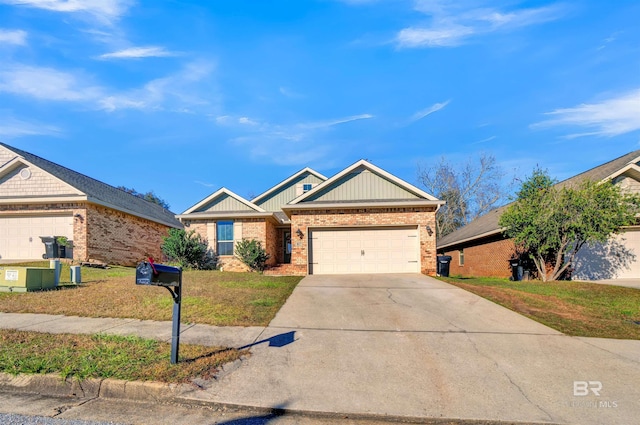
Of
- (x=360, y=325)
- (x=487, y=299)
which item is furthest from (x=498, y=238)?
(x=360, y=325)

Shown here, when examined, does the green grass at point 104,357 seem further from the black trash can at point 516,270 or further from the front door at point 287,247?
the front door at point 287,247

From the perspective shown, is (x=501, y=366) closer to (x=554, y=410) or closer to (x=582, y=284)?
(x=554, y=410)

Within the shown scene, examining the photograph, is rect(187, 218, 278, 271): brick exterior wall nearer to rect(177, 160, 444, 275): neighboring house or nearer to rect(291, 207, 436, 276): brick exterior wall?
rect(177, 160, 444, 275): neighboring house

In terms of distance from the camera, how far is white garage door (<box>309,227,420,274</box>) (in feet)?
49.5

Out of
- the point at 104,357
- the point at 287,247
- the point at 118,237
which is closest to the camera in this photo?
the point at 104,357

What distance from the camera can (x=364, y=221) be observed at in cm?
1510

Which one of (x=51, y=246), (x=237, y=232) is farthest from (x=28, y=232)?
(x=237, y=232)

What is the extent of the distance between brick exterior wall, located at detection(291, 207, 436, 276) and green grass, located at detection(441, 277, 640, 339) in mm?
3081

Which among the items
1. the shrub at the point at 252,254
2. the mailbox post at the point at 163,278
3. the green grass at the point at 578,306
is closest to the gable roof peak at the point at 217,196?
the shrub at the point at 252,254

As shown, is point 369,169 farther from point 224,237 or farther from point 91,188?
point 91,188

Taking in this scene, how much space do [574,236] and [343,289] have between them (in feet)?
29.2

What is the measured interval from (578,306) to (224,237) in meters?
14.6

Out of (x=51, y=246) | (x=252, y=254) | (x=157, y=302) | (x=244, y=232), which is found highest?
(x=244, y=232)

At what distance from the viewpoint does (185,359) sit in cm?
481
